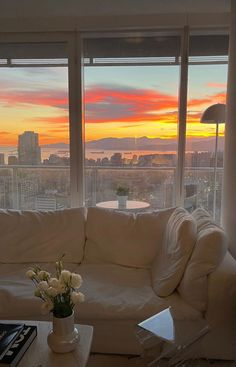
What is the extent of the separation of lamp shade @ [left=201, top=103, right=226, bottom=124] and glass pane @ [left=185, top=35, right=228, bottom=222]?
0.17m

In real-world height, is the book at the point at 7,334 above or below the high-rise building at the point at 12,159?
below

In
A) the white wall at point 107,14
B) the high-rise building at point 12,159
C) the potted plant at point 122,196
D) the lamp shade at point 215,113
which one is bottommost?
the potted plant at point 122,196

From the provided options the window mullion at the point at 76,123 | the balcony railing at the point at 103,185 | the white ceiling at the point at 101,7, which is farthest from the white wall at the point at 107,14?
the balcony railing at the point at 103,185

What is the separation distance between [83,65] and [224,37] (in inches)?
53.6

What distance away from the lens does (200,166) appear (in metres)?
2.95

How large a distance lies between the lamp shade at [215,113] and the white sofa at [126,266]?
0.88 meters

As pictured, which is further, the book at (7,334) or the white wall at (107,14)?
the white wall at (107,14)

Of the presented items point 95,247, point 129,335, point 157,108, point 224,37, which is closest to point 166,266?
point 129,335

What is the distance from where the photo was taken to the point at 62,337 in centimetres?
136

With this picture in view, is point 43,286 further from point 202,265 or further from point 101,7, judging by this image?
point 101,7

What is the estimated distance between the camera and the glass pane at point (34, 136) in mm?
2971

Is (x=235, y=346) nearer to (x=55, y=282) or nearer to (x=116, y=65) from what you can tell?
(x=55, y=282)

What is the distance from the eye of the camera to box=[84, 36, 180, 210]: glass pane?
9.41 ft

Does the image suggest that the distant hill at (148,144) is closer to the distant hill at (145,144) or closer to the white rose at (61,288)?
the distant hill at (145,144)
